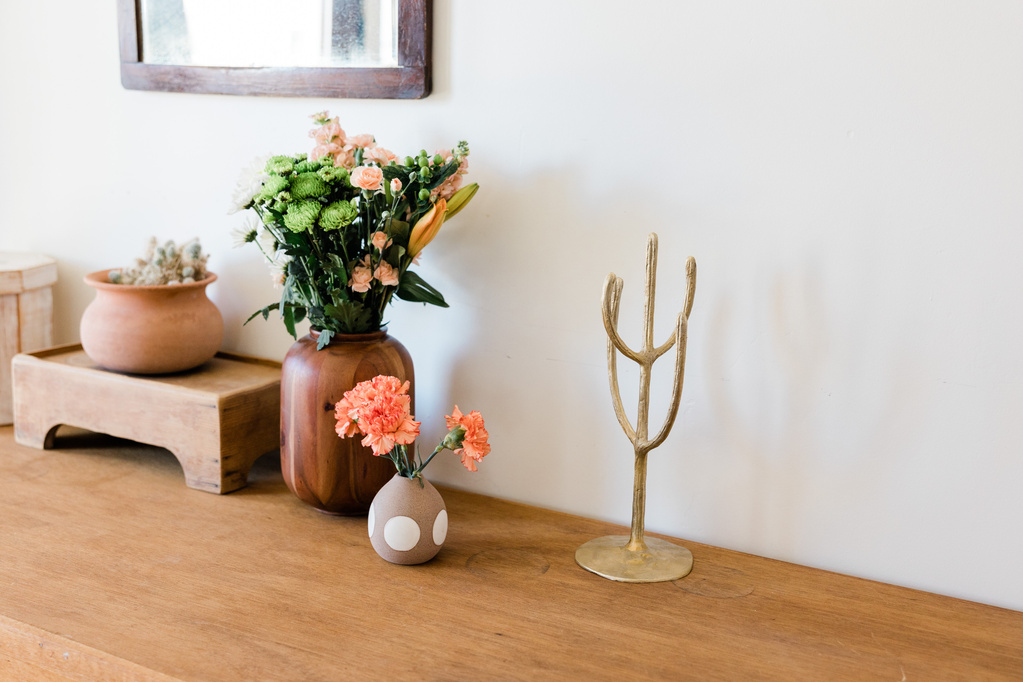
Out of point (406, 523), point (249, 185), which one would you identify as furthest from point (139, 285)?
point (406, 523)

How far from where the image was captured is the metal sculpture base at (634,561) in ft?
3.06

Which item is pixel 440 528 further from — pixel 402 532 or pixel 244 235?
pixel 244 235

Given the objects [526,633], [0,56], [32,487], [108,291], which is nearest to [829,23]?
[526,633]

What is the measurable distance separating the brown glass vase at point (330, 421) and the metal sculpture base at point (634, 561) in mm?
262

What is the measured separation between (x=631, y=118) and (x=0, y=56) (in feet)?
3.61

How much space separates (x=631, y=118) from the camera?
1.00 m

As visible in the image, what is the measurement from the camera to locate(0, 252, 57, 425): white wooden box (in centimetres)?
132

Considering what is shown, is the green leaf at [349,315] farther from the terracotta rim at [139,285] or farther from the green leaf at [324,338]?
the terracotta rim at [139,285]

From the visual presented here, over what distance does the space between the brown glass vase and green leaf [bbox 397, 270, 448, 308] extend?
0.06 meters

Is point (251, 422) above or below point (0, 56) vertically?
below

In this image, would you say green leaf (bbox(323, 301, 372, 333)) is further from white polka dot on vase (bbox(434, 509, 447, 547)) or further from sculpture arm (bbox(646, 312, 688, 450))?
sculpture arm (bbox(646, 312, 688, 450))

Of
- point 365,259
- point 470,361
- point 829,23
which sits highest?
point 829,23

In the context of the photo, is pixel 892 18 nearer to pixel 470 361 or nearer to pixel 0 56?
pixel 470 361

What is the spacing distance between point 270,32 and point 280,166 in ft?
1.04
